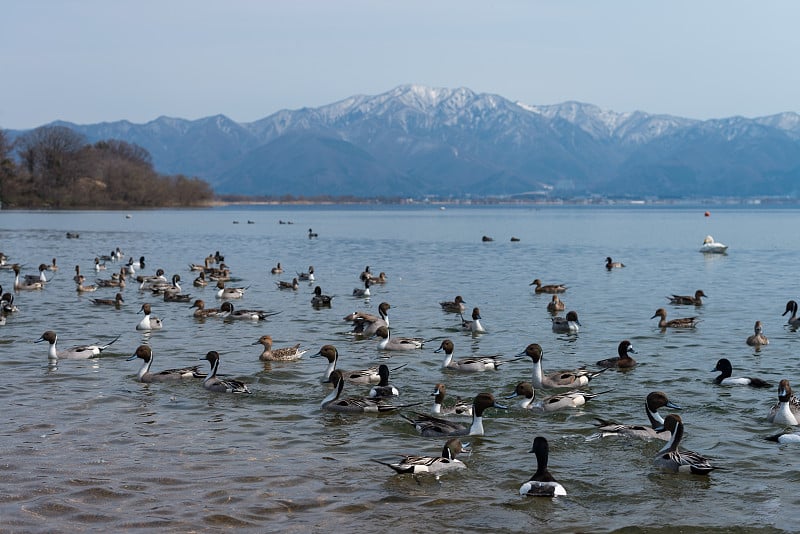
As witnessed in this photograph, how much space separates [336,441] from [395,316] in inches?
600

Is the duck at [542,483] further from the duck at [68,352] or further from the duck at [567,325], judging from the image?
the duck at [567,325]

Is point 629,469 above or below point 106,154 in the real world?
below

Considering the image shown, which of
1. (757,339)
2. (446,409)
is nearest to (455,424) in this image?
(446,409)

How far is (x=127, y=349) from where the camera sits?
22625mm

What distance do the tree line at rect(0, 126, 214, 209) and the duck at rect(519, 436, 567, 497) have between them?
14041cm

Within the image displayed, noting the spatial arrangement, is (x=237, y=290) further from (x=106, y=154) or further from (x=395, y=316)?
(x=106, y=154)

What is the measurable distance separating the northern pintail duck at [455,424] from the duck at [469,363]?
15.7 feet

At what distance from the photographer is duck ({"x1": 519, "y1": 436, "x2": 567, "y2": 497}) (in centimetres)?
1152

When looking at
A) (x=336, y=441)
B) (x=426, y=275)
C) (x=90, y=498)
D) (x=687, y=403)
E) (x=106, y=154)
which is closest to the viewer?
(x=90, y=498)

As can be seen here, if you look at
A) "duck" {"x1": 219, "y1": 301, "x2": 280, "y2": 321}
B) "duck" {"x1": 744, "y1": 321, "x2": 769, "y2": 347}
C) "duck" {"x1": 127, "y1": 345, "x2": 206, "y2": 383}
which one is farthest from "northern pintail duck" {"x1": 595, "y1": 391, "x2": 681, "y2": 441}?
"duck" {"x1": 219, "y1": 301, "x2": 280, "y2": 321}

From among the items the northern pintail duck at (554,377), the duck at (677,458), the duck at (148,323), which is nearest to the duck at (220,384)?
the northern pintail duck at (554,377)

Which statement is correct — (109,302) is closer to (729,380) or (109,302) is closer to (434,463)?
(729,380)

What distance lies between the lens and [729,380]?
1809cm

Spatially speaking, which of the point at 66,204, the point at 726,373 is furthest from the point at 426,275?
the point at 66,204
